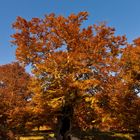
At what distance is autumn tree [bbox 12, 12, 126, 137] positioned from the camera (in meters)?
23.0

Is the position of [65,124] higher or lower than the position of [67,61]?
lower

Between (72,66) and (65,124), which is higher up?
(72,66)

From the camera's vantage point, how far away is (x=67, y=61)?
23.9 meters

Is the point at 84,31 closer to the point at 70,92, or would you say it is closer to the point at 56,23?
the point at 56,23

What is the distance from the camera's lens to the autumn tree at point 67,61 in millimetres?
22984

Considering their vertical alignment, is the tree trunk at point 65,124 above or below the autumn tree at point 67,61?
below

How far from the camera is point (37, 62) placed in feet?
82.7

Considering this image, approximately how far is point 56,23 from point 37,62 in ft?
13.3

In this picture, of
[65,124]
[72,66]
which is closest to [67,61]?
[72,66]

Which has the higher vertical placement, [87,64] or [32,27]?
[32,27]

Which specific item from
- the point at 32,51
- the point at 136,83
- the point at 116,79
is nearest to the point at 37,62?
the point at 32,51

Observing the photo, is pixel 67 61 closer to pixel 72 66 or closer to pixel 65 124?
pixel 72 66

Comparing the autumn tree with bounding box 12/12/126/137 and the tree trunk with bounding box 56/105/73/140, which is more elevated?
the autumn tree with bounding box 12/12/126/137

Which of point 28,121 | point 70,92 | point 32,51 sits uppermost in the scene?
point 32,51
